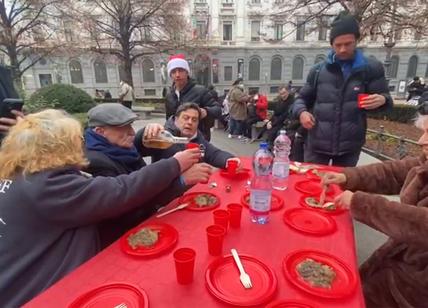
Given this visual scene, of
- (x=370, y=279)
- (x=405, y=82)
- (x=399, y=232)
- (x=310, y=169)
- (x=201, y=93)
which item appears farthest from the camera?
(x=405, y=82)

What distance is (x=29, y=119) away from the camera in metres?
1.58

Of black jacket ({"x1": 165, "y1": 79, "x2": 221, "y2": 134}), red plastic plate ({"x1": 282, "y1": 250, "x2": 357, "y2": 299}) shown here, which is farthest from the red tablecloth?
black jacket ({"x1": 165, "y1": 79, "x2": 221, "y2": 134})

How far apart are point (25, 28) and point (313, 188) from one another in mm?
15905

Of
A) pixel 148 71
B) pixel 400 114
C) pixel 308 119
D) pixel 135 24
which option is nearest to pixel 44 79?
pixel 148 71

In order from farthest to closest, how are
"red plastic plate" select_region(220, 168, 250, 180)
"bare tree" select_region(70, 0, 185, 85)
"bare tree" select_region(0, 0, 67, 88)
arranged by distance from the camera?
1. "bare tree" select_region(70, 0, 185, 85)
2. "bare tree" select_region(0, 0, 67, 88)
3. "red plastic plate" select_region(220, 168, 250, 180)

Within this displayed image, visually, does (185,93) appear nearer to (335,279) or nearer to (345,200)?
(345,200)

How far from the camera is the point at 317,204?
6.52ft

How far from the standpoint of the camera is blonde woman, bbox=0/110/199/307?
4.57 ft

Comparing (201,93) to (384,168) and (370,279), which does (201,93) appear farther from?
(370,279)

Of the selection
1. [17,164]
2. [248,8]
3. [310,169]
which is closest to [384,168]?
[310,169]

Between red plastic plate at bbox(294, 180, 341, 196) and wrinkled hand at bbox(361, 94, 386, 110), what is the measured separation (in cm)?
99

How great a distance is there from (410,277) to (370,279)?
26cm

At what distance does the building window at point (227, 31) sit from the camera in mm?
32062

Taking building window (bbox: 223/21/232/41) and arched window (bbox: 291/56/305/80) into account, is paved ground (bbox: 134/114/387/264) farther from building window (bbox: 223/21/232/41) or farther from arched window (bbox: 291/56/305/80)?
arched window (bbox: 291/56/305/80)
